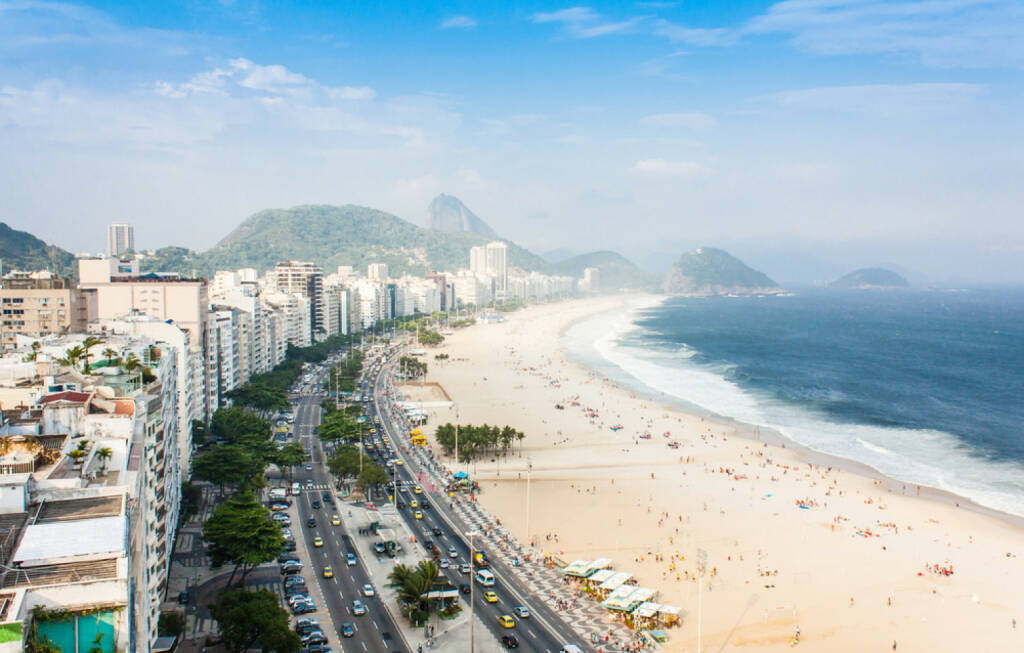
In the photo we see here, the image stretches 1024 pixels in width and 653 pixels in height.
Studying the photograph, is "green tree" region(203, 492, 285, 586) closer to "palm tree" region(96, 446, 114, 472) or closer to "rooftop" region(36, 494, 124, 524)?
"palm tree" region(96, 446, 114, 472)

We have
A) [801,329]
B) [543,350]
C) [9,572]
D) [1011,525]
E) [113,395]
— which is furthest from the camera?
[801,329]

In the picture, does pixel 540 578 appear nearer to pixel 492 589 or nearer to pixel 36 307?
pixel 492 589

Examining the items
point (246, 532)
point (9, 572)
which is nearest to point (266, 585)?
point (246, 532)

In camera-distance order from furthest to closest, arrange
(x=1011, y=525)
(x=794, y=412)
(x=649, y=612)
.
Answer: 1. (x=794, y=412)
2. (x=1011, y=525)
3. (x=649, y=612)

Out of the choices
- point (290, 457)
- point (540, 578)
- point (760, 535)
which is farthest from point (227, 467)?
point (760, 535)

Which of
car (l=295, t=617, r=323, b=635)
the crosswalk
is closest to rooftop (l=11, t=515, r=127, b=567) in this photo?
car (l=295, t=617, r=323, b=635)

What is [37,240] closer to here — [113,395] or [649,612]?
[113,395]
